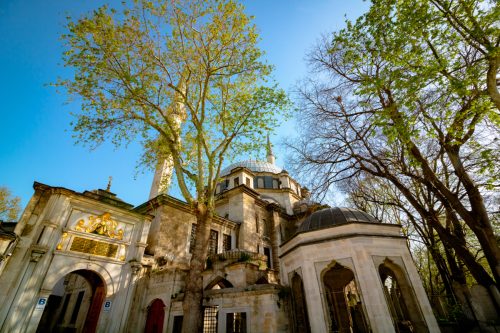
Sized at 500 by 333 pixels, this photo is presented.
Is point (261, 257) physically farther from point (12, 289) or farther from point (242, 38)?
point (242, 38)

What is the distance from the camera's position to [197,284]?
353 inches

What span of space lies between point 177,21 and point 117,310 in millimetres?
14035

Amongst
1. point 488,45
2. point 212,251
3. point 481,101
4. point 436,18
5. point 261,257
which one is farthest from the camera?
point 212,251

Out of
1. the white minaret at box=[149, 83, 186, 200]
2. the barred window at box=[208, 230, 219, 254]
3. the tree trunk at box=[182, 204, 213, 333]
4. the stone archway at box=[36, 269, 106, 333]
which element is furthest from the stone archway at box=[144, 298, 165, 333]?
the barred window at box=[208, 230, 219, 254]

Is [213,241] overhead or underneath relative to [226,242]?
underneath

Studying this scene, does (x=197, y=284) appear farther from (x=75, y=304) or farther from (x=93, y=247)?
(x=75, y=304)

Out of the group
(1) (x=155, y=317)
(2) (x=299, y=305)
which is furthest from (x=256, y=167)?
(2) (x=299, y=305)

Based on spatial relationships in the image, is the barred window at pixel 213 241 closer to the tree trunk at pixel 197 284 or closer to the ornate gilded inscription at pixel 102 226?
the ornate gilded inscription at pixel 102 226

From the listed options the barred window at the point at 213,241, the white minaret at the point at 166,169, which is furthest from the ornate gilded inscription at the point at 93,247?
the barred window at the point at 213,241

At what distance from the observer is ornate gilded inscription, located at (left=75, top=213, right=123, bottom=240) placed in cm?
1154

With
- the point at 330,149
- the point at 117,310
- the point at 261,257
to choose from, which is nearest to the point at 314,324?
the point at 261,257

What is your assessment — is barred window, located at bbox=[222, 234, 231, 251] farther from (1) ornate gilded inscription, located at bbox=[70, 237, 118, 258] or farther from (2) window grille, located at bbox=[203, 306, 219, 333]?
(1) ornate gilded inscription, located at bbox=[70, 237, 118, 258]

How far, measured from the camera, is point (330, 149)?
10.8m

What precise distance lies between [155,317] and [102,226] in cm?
539
